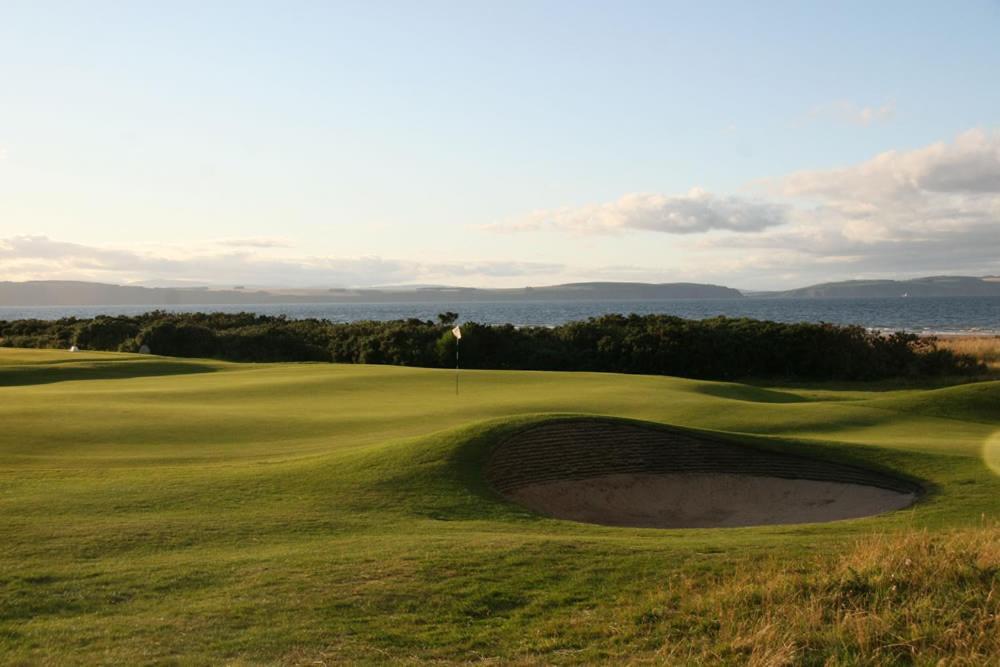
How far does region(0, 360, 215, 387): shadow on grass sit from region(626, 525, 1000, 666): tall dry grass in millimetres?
28260

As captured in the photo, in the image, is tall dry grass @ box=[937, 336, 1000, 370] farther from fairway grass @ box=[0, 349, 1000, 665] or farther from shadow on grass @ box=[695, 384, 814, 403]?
fairway grass @ box=[0, 349, 1000, 665]

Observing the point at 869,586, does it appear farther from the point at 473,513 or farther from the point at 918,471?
the point at 918,471

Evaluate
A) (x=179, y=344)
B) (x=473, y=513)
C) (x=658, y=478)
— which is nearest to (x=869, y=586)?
(x=473, y=513)

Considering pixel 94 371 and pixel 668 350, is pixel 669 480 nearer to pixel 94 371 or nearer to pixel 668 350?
pixel 94 371

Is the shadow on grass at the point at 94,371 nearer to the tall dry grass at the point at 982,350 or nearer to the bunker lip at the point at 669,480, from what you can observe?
the bunker lip at the point at 669,480

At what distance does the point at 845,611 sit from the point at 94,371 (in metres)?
31.8

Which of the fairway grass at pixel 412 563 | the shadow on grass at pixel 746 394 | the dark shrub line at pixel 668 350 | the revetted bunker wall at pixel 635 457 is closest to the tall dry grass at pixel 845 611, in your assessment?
the fairway grass at pixel 412 563

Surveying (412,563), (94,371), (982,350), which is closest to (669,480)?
(412,563)

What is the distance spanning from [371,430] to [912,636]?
13805mm

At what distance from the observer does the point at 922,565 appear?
8.79 m

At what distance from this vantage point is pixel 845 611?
26.2ft

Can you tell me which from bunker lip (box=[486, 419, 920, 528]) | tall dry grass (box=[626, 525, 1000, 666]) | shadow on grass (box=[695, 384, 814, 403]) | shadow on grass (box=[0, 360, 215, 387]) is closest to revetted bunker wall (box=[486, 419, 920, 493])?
bunker lip (box=[486, 419, 920, 528])

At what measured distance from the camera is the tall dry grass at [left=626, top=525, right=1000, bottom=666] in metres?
7.28

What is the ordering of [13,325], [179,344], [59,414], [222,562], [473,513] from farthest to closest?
[13,325] → [179,344] → [59,414] → [473,513] → [222,562]
